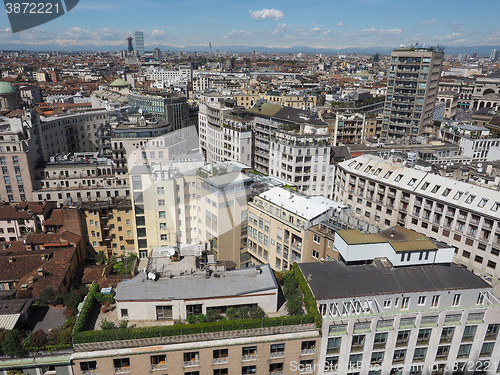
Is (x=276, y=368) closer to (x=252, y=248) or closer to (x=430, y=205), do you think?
(x=252, y=248)

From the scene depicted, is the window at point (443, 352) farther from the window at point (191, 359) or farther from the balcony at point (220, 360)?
the window at point (191, 359)

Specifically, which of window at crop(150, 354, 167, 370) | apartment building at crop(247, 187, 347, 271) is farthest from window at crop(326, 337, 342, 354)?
apartment building at crop(247, 187, 347, 271)

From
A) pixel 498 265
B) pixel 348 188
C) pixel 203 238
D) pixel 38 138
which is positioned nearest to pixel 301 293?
pixel 203 238

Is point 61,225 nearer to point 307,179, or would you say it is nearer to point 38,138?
point 38,138

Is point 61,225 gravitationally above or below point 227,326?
below

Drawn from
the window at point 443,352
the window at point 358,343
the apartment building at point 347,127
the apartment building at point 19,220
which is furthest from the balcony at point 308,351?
the apartment building at point 347,127

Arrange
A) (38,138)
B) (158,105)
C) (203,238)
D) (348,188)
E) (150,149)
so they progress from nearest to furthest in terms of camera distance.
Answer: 1. (203,238)
2. (348,188)
3. (150,149)
4. (38,138)
5. (158,105)

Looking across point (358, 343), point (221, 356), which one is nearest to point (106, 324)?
point (221, 356)
